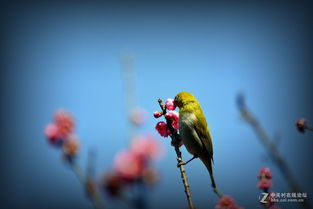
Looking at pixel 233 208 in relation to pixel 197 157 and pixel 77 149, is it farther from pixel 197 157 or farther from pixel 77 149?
pixel 197 157

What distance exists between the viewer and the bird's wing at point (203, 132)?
15.2 feet

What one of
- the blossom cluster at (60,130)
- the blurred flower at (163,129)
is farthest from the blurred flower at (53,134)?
the blurred flower at (163,129)

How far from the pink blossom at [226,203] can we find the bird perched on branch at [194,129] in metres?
1.55

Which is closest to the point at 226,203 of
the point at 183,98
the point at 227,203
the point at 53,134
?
the point at 227,203

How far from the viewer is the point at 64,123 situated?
3.22 metres

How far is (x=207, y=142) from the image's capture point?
15.6ft

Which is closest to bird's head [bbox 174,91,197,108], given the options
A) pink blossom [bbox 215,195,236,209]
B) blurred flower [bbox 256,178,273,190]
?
blurred flower [bbox 256,178,273,190]

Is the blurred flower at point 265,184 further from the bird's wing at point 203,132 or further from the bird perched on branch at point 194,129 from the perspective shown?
the bird's wing at point 203,132

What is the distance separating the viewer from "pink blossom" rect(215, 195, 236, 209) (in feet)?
8.73

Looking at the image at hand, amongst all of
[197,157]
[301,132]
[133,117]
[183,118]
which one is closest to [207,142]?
[197,157]

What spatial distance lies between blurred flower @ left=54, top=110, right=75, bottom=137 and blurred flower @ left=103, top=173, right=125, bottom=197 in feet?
5.35

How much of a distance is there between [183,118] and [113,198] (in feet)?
9.42

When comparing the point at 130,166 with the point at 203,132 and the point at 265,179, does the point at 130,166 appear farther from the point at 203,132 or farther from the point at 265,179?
the point at 203,132

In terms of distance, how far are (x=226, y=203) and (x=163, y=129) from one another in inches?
39.5
